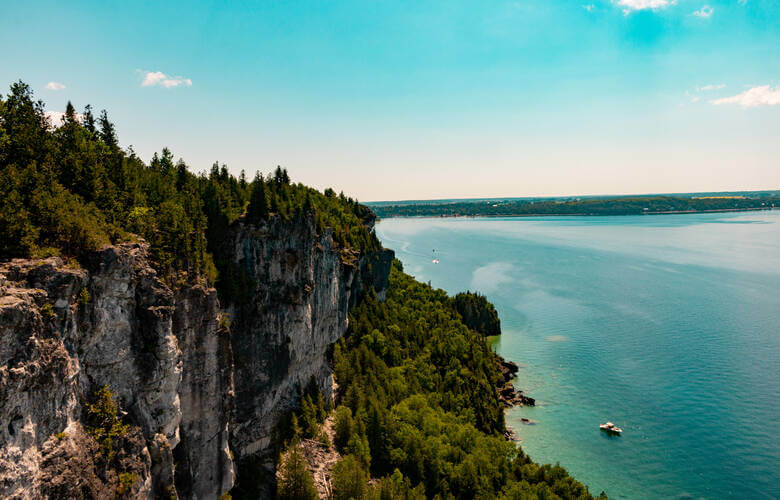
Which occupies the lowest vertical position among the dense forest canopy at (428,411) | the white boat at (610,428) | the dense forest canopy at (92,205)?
the white boat at (610,428)

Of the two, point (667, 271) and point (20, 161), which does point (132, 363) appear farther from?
point (667, 271)

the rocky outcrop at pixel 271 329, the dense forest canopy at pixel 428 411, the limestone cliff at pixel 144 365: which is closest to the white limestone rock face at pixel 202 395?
the limestone cliff at pixel 144 365

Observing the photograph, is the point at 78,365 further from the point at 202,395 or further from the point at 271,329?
the point at 271,329

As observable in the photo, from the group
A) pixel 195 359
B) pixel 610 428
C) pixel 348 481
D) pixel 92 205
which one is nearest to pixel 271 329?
pixel 195 359

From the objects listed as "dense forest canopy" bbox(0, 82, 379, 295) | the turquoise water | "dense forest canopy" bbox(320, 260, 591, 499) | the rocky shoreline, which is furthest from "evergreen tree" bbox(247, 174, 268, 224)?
the rocky shoreline

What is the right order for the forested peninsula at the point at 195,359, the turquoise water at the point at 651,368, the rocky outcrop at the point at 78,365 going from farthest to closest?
the turquoise water at the point at 651,368 → the forested peninsula at the point at 195,359 → the rocky outcrop at the point at 78,365

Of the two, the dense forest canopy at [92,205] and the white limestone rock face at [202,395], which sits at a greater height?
the dense forest canopy at [92,205]

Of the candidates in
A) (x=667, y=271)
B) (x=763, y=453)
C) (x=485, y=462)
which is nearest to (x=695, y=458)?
(x=763, y=453)

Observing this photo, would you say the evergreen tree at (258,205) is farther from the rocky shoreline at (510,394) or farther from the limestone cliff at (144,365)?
the rocky shoreline at (510,394)

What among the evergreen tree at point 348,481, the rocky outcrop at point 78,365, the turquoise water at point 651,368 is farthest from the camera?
the turquoise water at point 651,368
